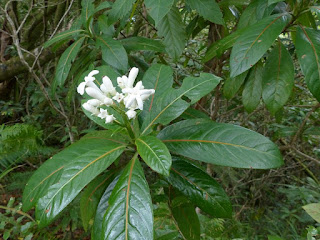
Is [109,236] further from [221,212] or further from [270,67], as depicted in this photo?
[270,67]

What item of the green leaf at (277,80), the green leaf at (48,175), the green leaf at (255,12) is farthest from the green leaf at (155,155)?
the green leaf at (255,12)

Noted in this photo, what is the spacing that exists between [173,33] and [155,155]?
84 cm

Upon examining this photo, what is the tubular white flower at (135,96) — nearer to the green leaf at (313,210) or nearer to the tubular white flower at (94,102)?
the tubular white flower at (94,102)

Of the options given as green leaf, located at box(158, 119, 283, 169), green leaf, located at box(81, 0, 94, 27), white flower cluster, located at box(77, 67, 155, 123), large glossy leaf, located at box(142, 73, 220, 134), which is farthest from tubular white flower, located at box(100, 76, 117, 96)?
green leaf, located at box(81, 0, 94, 27)

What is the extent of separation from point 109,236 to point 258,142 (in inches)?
23.5

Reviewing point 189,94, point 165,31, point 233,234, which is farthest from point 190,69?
point 189,94

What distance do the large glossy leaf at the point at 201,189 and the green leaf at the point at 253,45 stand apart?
45cm

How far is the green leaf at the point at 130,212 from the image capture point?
0.79 metres

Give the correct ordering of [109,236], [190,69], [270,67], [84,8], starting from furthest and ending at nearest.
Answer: [190,69] → [84,8] → [270,67] → [109,236]

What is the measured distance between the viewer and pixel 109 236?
80 centimetres

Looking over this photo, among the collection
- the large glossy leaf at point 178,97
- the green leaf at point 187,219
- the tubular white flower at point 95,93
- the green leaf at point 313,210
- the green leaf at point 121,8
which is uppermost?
the green leaf at point 121,8

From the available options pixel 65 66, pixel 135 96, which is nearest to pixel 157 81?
pixel 135 96

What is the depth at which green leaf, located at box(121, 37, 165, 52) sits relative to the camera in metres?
1.45

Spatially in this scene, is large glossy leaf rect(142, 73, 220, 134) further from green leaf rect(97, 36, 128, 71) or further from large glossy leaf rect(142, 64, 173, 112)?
green leaf rect(97, 36, 128, 71)
